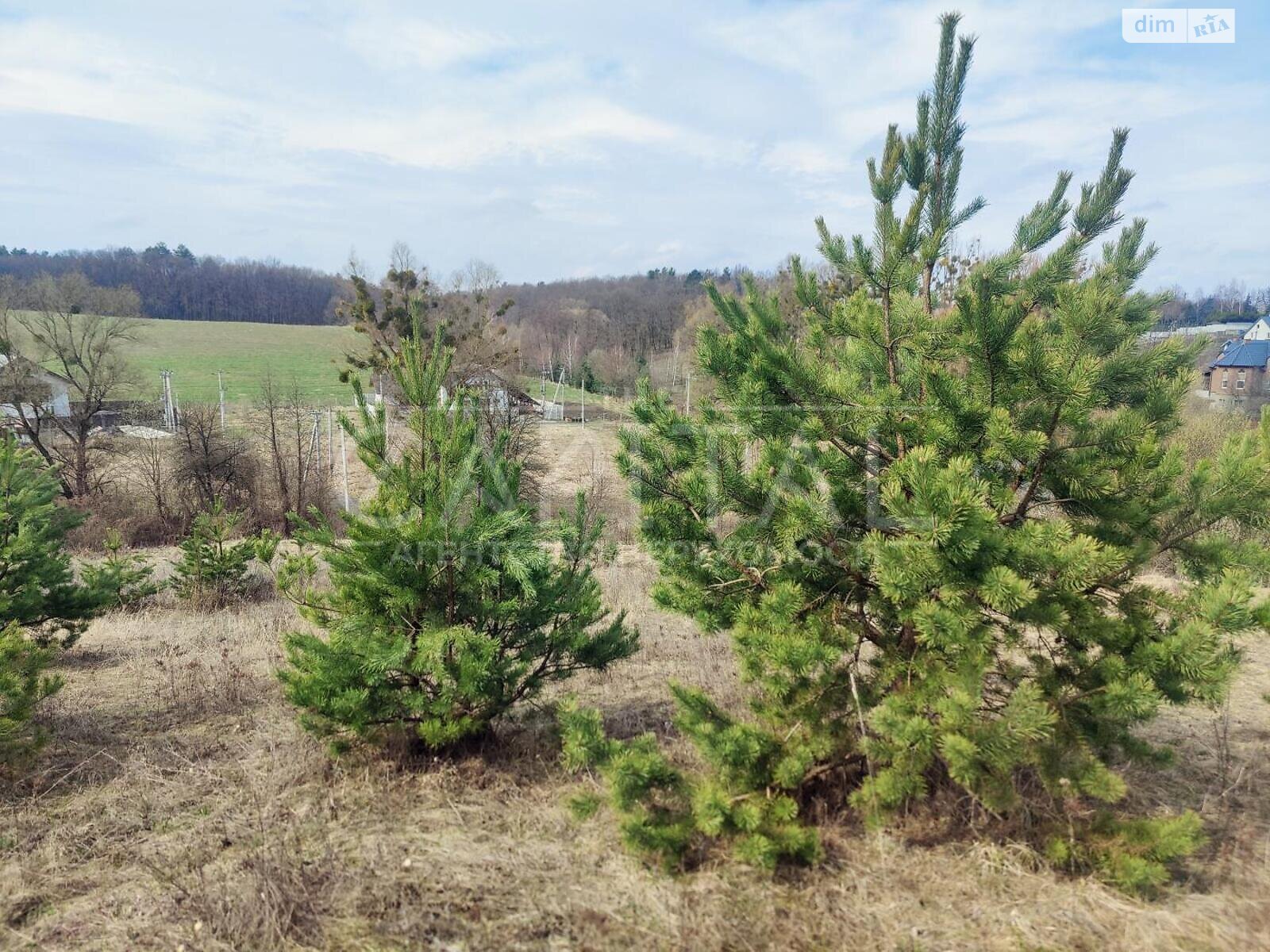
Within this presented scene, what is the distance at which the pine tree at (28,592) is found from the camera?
4.64 m

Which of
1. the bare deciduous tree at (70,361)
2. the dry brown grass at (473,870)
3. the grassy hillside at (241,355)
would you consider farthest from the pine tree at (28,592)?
the grassy hillside at (241,355)

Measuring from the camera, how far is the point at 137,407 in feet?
82.2

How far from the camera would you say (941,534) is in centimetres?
314

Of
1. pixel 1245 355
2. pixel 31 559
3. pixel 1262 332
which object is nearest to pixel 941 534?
pixel 31 559

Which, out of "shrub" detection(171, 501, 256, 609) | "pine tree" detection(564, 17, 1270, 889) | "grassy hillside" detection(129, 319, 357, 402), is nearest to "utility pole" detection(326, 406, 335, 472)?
"grassy hillside" detection(129, 319, 357, 402)

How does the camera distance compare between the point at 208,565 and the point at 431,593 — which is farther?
the point at 208,565

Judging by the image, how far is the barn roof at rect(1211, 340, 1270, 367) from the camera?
3894 centimetres

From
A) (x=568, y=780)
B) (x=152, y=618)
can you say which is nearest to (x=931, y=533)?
(x=568, y=780)

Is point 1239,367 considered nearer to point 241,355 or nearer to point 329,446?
point 329,446

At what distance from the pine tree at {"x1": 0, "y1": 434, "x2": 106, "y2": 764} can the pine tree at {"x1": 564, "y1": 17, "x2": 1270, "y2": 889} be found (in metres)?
3.57

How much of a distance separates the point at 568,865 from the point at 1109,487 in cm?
325

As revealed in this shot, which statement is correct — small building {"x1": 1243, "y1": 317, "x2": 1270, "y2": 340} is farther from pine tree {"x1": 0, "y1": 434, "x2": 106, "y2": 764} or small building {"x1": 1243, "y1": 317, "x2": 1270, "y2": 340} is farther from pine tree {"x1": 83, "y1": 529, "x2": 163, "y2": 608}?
pine tree {"x1": 0, "y1": 434, "x2": 106, "y2": 764}

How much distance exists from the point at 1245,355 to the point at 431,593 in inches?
1915

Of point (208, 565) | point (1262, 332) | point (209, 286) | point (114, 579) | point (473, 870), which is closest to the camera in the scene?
point (473, 870)
